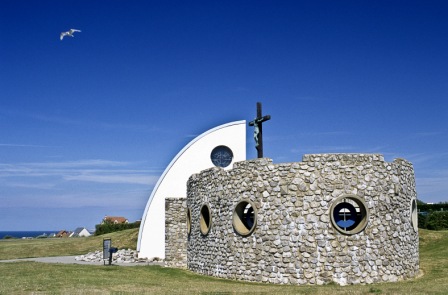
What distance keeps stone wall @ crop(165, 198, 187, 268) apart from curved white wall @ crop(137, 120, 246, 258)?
2.33m

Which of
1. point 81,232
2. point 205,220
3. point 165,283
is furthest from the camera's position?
point 81,232

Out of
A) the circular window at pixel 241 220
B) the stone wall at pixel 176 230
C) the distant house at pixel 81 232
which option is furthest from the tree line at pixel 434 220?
the distant house at pixel 81 232

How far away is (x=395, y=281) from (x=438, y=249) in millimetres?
9136

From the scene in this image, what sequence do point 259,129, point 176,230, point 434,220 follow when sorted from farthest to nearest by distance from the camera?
point 434,220 < point 176,230 < point 259,129

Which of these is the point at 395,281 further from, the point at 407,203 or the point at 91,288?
the point at 91,288

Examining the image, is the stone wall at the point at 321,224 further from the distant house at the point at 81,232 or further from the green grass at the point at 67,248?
the distant house at the point at 81,232

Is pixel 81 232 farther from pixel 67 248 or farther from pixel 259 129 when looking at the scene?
pixel 259 129

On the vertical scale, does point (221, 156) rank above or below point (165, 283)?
above

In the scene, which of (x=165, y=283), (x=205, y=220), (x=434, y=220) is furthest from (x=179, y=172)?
(x=434, y=220)

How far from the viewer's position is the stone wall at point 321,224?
16828mm

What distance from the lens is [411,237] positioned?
61.8 feet

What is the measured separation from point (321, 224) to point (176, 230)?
11.1 meters

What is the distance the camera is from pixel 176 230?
26.0 m

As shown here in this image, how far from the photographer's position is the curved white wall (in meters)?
28.5
